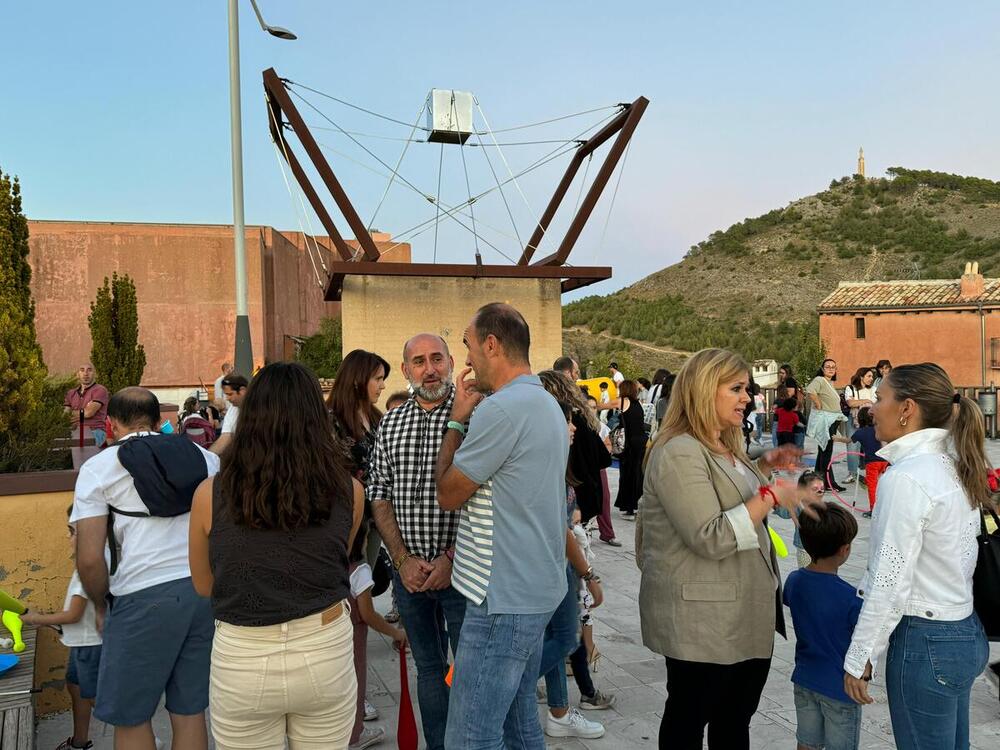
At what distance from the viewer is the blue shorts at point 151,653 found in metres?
2.94

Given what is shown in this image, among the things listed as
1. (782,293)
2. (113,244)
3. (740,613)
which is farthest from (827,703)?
(782,293)

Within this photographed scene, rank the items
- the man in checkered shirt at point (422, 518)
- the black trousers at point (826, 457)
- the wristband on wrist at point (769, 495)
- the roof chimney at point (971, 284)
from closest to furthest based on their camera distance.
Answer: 1. the wristband on wrist at point (769, 495)
2. the man in checkered shirt at point (422, 518)
3. the black trousers at point (826, 457)
4. the roof chimney at point (971, 284)

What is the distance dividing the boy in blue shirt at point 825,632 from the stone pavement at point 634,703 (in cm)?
87

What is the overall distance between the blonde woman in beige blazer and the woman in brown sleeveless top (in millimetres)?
1116

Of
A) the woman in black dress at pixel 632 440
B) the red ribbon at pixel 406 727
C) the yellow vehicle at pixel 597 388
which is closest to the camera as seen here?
the red ribbon at pixel 406 727

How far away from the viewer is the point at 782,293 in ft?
216

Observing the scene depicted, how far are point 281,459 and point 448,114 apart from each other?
10567 mm

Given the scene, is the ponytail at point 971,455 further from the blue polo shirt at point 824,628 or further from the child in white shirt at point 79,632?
the child in white shirt at point 79,632

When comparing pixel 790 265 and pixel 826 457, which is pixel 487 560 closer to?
pixel 826 457

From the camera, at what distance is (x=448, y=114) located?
39.2ft

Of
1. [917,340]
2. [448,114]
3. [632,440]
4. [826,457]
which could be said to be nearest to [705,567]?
[632,440]

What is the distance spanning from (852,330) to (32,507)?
3714cm

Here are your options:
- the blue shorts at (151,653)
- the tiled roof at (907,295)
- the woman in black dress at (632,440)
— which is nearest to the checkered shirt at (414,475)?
the blue shorts at (151,653)

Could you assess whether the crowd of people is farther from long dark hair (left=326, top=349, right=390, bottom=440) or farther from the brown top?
the brown top
